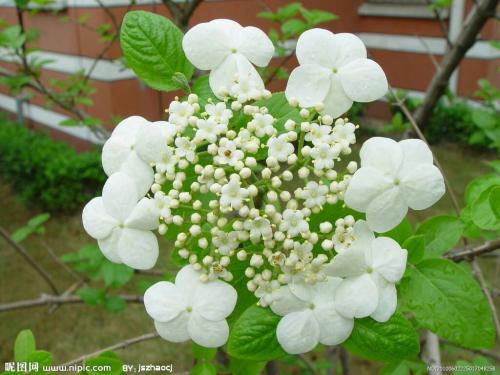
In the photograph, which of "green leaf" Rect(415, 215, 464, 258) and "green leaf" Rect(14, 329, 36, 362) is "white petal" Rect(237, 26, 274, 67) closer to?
"green leaf" Rect(415, 215, 464, 258)

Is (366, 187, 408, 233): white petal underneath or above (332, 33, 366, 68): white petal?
underneath

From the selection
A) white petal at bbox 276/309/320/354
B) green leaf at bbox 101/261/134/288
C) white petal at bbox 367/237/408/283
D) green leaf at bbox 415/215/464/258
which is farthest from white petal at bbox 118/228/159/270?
green leaf at bbox 101/261/134/288

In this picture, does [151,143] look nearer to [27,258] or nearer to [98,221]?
[98,221]

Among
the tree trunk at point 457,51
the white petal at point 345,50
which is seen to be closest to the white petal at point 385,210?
the white petal at point 345,50

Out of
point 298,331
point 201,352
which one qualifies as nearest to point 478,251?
point 298,331

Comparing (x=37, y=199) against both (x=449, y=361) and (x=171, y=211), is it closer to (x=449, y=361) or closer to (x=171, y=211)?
(x=449, y=361)

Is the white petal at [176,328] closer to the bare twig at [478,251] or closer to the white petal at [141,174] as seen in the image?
the white petal at [141,174]

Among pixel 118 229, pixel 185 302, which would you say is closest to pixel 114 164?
pixel 118 229
